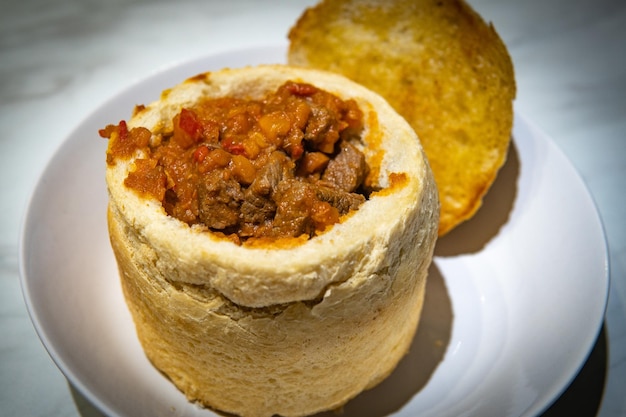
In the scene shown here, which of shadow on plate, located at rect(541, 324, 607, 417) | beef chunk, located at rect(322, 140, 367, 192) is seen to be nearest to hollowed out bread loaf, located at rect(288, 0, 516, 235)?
beef chunk, located at rect(322, 140, 367, 192)

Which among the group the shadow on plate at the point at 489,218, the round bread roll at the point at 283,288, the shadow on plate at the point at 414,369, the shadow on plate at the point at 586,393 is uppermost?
the round bread roll at the point at 283,288

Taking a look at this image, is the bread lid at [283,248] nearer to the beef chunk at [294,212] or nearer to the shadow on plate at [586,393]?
the beef chunk at [294,212]

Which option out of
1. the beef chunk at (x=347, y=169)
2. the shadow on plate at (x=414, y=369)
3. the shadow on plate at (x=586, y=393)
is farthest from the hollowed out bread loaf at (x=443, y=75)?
the shadow on plate at (x=586, y=393)

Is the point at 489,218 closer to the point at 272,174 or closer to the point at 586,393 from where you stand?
the point at 586,393

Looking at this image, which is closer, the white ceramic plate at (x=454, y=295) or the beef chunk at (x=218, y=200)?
the beef chunk at (x=218, y=200)

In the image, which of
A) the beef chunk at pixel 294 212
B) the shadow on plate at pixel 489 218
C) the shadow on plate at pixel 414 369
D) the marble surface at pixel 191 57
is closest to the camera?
the beef chunk at pixel 294 212

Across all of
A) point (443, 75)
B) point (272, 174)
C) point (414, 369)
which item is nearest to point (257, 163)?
point (272, 174)

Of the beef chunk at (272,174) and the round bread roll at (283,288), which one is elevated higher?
the beef chunk at (272,174)

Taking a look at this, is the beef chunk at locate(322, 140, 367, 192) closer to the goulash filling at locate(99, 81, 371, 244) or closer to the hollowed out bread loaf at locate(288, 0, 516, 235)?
the goulash filling at locate(99, 81, 371, 244)
